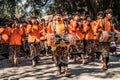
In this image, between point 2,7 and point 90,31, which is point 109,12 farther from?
point 2,7

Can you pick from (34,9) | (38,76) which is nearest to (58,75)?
(38,76)

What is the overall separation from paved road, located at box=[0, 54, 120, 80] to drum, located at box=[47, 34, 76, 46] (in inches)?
43.1

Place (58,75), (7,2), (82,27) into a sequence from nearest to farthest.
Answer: (58,75)
(82,27)
(7,2)

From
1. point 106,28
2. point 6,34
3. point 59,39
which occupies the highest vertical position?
point 6,34

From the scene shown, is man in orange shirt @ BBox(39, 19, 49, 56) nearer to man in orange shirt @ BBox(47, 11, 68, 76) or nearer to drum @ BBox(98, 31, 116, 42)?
man in orange shirt @ BBox(47, 11, 68, 76)

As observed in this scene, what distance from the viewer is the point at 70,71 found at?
12.8m

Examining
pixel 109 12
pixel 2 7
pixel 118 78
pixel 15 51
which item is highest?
pixel 2 7

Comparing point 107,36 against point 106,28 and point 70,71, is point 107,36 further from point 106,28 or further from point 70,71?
point 70,71

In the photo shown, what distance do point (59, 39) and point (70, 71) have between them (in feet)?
6.06

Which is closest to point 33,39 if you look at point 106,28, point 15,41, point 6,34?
point 15,41

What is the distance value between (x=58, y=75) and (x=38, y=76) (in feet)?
2.17

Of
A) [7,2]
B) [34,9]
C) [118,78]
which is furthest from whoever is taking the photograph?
[34,9]

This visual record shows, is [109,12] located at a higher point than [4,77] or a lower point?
higher

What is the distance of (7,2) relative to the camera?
24984 millimetres
